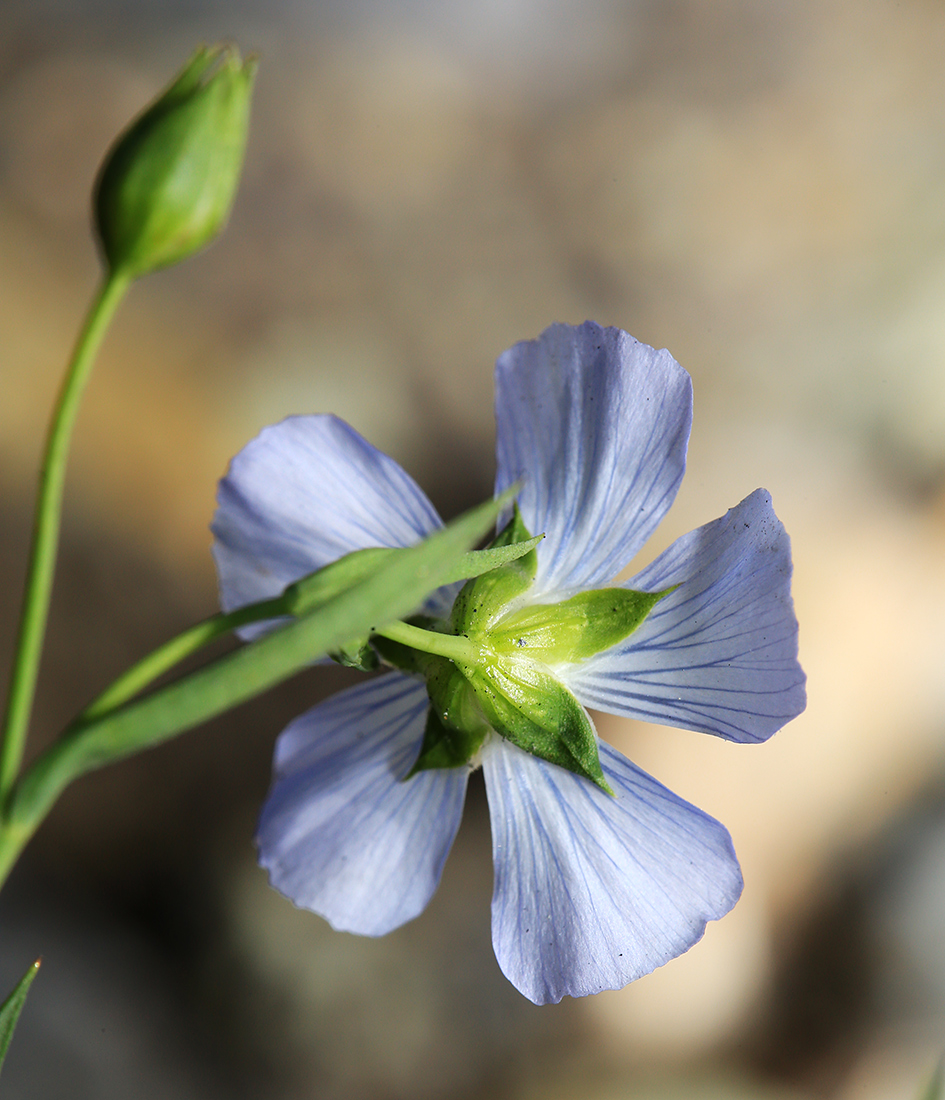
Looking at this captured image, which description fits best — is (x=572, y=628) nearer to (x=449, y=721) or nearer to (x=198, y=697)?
(x=449, y=721)

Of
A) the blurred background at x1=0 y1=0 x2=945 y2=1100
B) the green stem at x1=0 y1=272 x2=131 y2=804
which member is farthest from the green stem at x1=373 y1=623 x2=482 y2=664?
the blurred background at x1=0 y1=0 x2=945 y2=1100

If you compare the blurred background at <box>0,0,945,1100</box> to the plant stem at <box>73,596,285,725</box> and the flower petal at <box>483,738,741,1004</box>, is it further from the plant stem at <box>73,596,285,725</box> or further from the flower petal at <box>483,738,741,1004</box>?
the plant stem at <box>73,596,285,725</box>

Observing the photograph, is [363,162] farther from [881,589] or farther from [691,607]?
[691,607]

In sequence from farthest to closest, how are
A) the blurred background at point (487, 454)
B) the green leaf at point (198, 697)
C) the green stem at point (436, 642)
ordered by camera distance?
1. the blurred background at point (487, 454)
2. the green stem at point (436, 642)
3. the green leaf at point (198, 697)

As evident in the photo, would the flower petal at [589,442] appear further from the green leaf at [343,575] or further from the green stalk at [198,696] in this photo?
the green stalk at [198,696]

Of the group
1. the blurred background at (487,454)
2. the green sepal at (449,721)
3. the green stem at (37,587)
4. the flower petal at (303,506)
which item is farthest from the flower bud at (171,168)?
the blurred background at (487,454)
